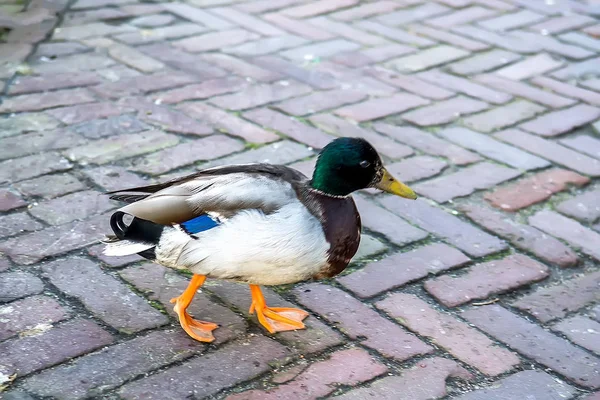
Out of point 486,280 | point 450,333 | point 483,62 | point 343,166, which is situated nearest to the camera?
point 343,166

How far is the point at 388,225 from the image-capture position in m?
3.15

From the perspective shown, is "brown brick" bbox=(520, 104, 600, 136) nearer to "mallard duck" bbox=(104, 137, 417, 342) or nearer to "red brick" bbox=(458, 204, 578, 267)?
"red brick" bbox=(458, 204, 578, 267)

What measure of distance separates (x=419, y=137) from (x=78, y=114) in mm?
1543

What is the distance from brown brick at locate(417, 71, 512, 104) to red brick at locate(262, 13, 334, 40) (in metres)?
0.72

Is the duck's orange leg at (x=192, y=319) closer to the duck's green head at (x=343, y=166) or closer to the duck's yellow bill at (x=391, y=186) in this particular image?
the duck's green head at (x=343, y=166)

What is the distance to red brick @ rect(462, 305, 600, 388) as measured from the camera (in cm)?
244

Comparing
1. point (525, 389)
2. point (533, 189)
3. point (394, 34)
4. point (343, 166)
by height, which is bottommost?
point (525, 389)

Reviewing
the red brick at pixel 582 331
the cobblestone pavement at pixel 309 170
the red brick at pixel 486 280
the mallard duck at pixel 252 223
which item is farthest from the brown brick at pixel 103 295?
the red brick at pixel 582 331

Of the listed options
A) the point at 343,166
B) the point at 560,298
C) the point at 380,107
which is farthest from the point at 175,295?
the point at 380,107

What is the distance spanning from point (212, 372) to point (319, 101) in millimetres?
2006

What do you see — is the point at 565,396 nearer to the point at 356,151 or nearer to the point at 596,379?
the point at 596,379

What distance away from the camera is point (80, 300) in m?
2.60

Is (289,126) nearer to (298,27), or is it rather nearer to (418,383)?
(298,27)

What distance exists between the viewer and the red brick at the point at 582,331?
2.57 meters
